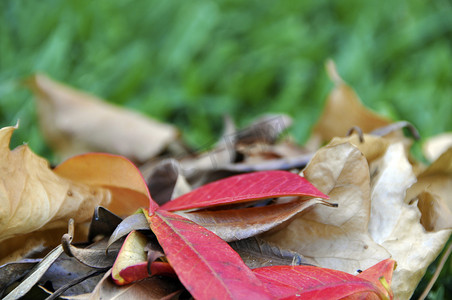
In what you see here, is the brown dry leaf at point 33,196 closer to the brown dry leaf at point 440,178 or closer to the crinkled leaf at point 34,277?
the crinkled leaf at point 34,277

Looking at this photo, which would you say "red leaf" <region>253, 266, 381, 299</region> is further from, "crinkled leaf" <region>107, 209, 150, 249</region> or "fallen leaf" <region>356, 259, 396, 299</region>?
"crinkled leaf" <region>107, 209, 150, 249</region>

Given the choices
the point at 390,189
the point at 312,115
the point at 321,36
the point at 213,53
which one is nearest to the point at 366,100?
the point at 312,115

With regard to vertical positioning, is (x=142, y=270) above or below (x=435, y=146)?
above

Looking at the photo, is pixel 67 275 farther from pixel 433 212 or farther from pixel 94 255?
pixel 433 212

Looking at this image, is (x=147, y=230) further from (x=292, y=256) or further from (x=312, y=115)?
(x=312, y=115)

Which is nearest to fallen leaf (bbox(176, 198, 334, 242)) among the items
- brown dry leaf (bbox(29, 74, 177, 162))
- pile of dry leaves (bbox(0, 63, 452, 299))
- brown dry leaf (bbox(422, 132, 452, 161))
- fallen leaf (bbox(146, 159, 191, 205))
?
pile of dry leaves (bbox(0, 63, 452, 299))

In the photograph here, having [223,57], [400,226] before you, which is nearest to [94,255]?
[400,226]

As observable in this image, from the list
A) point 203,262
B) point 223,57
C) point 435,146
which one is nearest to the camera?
point 203,262
